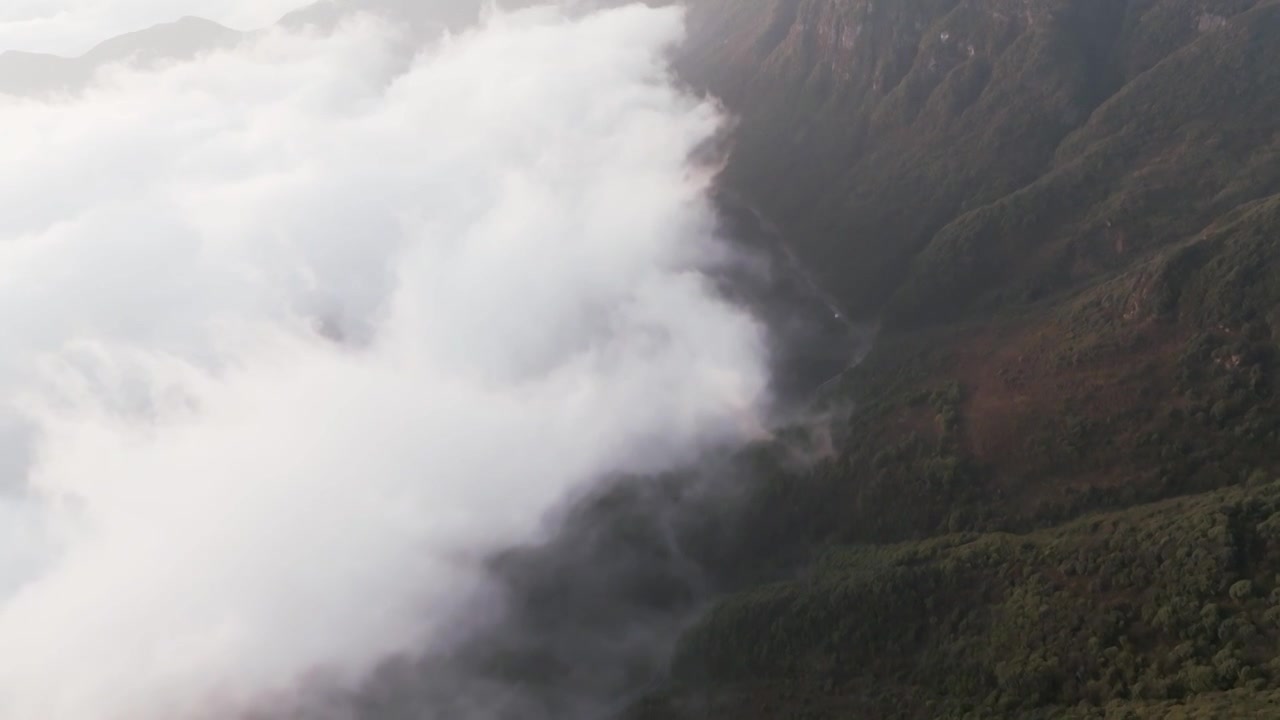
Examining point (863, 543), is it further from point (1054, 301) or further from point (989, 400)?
point (1054, 301)

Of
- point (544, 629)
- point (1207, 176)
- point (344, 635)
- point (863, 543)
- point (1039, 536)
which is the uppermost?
point (1207, 176)

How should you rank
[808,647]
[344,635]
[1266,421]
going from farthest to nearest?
1. [344,635]
2. [808,647]
3. [1266,421]

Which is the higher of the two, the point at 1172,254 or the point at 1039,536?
the point at 1172,254

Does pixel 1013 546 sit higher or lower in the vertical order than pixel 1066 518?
lower

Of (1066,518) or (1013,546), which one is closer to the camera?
(1013,546)

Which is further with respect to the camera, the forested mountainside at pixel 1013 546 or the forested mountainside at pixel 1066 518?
the forested mountainside at pixel 1013 546

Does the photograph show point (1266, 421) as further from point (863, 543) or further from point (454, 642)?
point (454, 642)

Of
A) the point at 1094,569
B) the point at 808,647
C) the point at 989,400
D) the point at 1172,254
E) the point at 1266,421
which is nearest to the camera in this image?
the point at 1094,569

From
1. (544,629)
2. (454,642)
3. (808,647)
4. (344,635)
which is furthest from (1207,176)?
(344,635)

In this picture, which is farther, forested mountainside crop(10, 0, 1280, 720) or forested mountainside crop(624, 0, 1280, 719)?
forested mountainside crop(10, 0, 1280, 720)

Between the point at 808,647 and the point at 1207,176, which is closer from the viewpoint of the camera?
the point at 808,647
